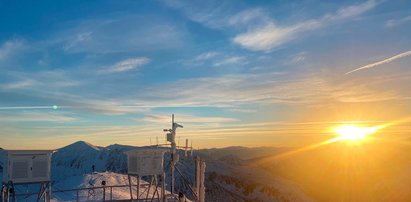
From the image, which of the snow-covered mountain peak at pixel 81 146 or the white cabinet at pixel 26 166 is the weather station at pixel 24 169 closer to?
the white cabinet at pixel 26 166

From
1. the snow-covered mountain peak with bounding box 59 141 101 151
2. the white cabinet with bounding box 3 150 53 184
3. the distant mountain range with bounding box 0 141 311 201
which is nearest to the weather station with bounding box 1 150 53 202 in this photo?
the white cabinet with bounding box 3 150 53 184

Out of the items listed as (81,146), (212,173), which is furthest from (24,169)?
→ (81,146)

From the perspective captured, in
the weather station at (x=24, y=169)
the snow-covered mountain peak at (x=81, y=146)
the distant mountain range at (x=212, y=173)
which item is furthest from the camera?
the snow-covered mountain peak at (x=81, y=146)

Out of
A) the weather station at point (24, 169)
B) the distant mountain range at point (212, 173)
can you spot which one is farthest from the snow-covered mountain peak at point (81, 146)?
the weather station at point (24, 169)

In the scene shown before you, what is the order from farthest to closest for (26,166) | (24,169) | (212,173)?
(212,173) → (26,166) → (24,169)

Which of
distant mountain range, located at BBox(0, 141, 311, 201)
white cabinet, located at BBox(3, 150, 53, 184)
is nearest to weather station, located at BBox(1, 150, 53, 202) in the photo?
white cabinet, located at BBox(3, 150, 53, 184)

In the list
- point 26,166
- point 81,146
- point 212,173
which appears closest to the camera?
point 26,166

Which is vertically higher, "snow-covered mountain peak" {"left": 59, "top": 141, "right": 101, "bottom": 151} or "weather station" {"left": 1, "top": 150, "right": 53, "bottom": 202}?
"snow-covered mountain peak" {"left": 59, "top": 141, "right": 101, "bottom": 151}

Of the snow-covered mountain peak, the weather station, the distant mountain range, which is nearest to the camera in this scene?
the weather station

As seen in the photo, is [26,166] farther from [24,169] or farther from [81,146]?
[81,146]

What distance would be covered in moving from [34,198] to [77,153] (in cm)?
9951

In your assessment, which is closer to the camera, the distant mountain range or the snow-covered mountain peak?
the distant mountain range

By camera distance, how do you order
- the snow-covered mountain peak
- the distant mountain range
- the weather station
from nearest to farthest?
the weather station, the distant mountain range, the snow-covered mountain peak

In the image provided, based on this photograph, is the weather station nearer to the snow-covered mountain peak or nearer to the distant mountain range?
the distant mountain range
